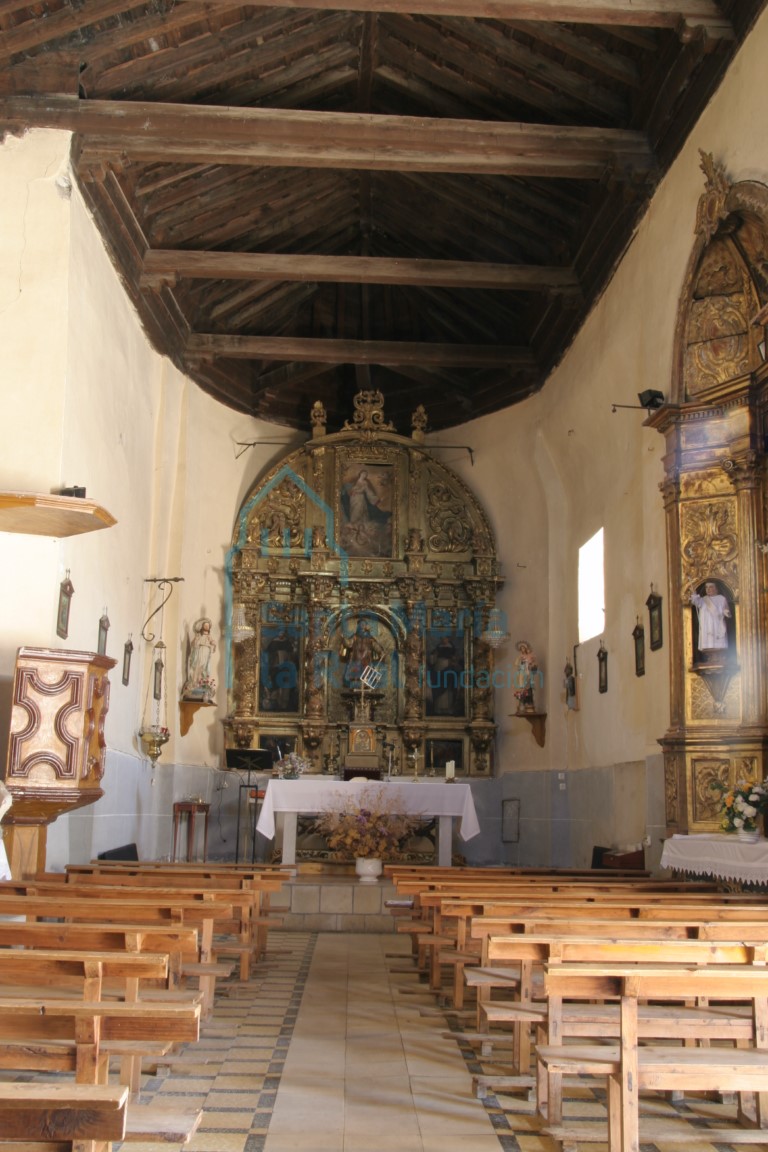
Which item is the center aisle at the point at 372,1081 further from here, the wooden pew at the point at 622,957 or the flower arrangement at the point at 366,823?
the flower arrangement at the point at 366,823

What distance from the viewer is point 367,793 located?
1316cm

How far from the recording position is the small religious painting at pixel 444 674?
56.4ft

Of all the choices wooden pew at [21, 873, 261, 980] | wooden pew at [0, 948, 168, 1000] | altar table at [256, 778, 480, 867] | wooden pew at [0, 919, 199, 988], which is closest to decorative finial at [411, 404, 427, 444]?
altar table at [256, 778, 480, 867]

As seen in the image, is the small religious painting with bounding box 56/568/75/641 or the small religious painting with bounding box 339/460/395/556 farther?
the small religious painting with bounding box 339/460/395/556

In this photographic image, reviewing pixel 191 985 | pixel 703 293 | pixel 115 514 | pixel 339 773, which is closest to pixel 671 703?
pixel 703 293

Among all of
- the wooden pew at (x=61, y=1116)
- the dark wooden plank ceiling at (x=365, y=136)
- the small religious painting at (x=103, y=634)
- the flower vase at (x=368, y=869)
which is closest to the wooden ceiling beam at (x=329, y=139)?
the dark wooden plank ceiling at (x=365, y=136)

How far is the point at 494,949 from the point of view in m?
4.45

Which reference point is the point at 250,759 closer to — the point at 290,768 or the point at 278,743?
the point at 290,768

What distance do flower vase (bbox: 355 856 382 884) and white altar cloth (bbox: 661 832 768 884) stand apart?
3.34m

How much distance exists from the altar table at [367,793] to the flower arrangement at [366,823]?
99mm

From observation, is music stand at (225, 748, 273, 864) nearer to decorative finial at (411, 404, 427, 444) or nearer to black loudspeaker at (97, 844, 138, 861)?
black loudspeaker at (97, 844, 138, 861)

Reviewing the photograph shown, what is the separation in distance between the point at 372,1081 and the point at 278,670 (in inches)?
474

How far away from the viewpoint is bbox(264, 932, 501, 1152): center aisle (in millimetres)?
4469

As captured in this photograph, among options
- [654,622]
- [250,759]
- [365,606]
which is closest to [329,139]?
[654,622]
